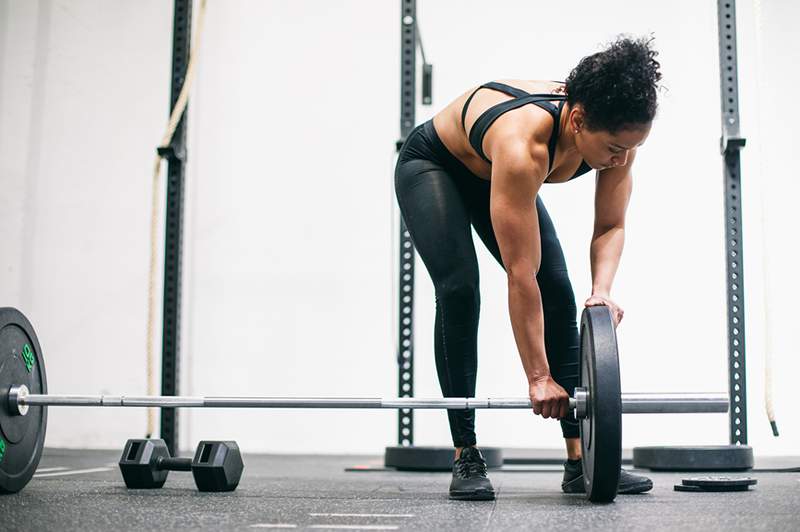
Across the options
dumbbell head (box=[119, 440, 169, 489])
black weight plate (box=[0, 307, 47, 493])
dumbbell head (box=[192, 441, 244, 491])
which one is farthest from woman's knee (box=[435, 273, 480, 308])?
black weight plate (box=[0, 307, 47, 493])

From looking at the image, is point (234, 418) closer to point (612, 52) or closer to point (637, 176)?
point (637, 176)

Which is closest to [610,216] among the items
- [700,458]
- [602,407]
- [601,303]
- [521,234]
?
[601,303]

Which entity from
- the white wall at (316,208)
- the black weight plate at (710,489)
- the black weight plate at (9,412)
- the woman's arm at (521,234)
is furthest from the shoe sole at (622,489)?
the white wall at (316,208)

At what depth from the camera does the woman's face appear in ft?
4.78

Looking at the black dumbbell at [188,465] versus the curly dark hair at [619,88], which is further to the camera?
the black dumbbell at [188,465]

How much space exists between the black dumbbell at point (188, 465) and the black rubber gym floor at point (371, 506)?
0.04m

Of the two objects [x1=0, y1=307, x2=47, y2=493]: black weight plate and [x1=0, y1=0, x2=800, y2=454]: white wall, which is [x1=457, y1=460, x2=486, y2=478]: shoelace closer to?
[x1=0, y1=307, x2=47, y2=493]: black weight plate

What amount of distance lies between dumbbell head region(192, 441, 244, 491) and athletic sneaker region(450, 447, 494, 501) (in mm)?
505

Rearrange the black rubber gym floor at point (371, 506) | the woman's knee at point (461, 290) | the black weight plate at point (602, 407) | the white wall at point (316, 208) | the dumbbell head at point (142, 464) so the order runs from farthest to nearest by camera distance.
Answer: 1. the white wall at point (316, 208)
2. the dumbbell head at point (142, 464)
3. the woman's knee at point (461, 290)
4. the black weight plate at point (602, 407)
5. the black rubber gym floor at point (371, 506)

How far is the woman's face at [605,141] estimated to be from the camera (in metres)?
1.46

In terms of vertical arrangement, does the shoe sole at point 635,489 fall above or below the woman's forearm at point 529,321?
below

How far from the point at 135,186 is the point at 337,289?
3.15 ft

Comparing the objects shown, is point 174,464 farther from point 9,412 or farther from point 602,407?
point 602,407

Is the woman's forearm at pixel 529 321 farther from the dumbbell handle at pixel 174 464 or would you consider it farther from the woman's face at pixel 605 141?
the dumbbell handle at pixel 174 464
